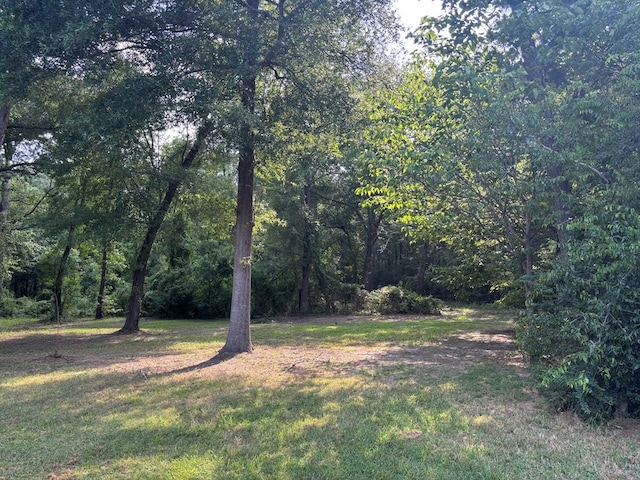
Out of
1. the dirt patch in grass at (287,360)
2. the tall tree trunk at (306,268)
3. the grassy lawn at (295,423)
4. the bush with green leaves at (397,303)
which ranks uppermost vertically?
the tall tree trunk at (306,268)

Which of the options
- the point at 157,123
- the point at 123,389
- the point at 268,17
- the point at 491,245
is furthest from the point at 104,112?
the point at 491,245

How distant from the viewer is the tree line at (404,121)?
494cm

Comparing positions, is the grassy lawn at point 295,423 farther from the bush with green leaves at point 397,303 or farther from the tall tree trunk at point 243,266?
the bush with green leaves at point 397,303

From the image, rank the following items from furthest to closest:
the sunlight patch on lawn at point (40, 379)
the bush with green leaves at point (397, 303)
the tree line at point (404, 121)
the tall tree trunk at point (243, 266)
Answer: the bush with green leaves at point (397, 303)
the tall tree trunk at point (243, 266)
the sunlight patch on lawn at point (40, 379)
the tree line at point (404, 121)

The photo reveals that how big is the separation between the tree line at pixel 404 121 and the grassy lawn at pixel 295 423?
763mm

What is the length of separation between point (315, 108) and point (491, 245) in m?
6.45

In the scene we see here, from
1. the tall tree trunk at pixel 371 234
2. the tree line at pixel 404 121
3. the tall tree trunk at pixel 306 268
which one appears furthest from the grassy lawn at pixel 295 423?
the tall tree trunk at pixel 371 234

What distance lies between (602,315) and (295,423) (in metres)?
3.30

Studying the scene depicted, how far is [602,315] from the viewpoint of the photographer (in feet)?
14.3

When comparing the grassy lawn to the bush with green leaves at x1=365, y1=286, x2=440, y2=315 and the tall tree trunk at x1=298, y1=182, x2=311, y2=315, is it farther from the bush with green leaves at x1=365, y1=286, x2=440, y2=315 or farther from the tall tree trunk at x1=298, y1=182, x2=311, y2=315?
the bush with green leaves at x1=365, y1=286, x2=440, y2=315

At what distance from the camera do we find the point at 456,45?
7.06 metres

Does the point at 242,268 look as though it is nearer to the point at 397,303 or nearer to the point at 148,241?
the point at 148,241

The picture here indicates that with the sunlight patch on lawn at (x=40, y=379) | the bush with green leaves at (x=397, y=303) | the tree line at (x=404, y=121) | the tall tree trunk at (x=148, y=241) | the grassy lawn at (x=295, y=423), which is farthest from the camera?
the bush with green leaves at (x=397, y=303)

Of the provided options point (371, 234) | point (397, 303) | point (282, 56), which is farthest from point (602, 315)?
point (371, 234)
